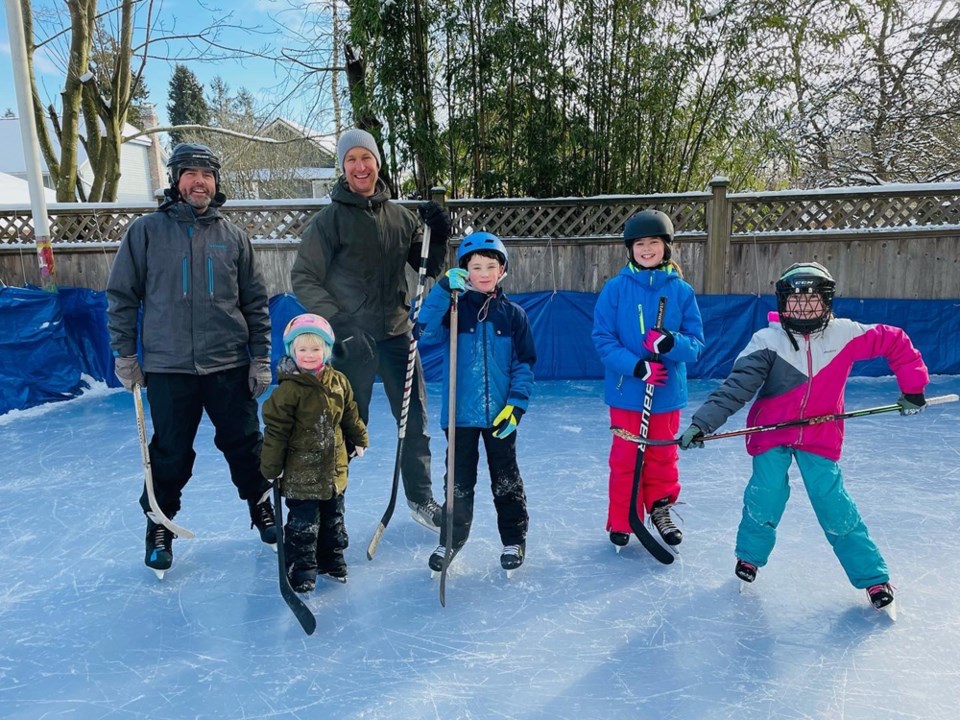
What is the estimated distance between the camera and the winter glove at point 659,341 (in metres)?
2.43

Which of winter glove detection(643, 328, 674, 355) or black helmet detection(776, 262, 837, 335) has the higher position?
black helmet detection(776, 262, 837, 335)

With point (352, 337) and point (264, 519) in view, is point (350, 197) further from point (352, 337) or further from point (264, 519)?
point (264, 519)

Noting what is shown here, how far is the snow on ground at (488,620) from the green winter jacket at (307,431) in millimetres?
424

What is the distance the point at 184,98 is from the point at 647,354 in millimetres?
31566

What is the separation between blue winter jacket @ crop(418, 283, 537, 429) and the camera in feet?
8.09

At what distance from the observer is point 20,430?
4.45 m

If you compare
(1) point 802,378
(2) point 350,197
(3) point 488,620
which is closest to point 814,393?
(1) point 802,378

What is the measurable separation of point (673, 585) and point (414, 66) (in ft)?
16.4

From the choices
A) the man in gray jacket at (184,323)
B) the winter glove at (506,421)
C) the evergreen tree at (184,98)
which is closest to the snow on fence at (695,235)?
the man in gray jacket at (184,323)

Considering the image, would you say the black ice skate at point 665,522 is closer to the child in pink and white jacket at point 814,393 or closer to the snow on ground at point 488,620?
the snow on ground at point 488,620

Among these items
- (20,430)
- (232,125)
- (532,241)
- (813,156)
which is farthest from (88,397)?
(232,125)

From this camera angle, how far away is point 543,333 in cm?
560

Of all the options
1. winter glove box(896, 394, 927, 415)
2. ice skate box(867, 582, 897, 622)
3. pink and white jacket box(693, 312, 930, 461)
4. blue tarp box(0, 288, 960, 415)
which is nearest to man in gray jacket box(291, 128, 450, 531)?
pink and white jacket box(693, 312, 930, 461)

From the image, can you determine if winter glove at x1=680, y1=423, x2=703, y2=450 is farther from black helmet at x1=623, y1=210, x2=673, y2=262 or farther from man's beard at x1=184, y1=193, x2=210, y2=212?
man's beard at x1=184, y1=193, x2=210, y2=212
